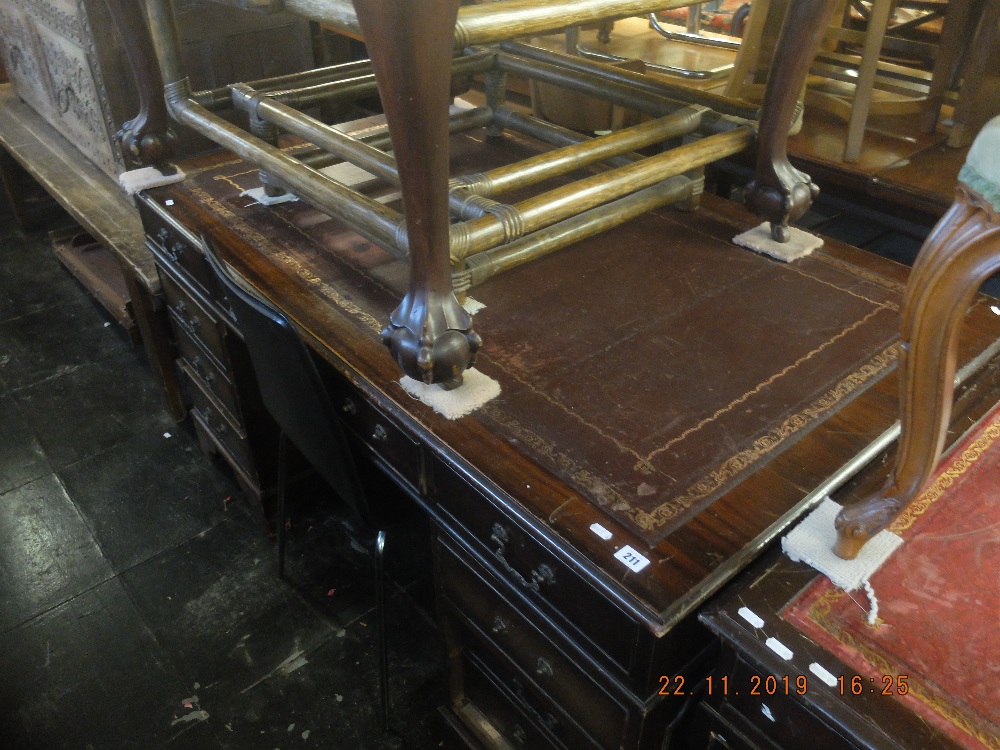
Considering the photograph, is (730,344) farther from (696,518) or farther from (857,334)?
(696,518)

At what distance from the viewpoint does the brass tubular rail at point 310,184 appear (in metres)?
1.11

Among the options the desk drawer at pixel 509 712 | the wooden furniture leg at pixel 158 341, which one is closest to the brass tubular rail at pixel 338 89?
the wooden furniture leg at pixel 158 341

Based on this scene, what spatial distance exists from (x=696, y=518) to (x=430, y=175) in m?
0.49

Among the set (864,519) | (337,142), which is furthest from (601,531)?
(337,142)

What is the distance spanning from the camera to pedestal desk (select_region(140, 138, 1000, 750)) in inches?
34.1

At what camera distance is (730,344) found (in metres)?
1.15

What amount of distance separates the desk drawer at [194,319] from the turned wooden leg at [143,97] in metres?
0.28

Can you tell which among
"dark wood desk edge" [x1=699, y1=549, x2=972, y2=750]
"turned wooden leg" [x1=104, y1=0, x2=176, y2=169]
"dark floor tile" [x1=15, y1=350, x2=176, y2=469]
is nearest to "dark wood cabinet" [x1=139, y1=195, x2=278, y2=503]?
"turned wooden leg" [x1=104, y1=0, x2=176, y2=169]

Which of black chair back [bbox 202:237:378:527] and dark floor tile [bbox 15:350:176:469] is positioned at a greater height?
black chair back [bbox 202:237:378:527]

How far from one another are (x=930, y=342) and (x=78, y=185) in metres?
2.54

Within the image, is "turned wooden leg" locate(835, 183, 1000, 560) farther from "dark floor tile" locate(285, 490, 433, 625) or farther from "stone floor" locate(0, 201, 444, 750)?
"dark floor tile" locate(285, 490, 433, 625)

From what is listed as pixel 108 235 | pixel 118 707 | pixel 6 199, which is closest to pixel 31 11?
pixel 108 235

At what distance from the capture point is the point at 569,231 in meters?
1.29

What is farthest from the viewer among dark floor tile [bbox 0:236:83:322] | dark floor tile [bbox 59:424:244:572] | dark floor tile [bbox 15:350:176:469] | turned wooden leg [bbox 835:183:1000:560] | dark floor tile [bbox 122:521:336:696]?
dark floor tile [bbox 0:236:83:322]
